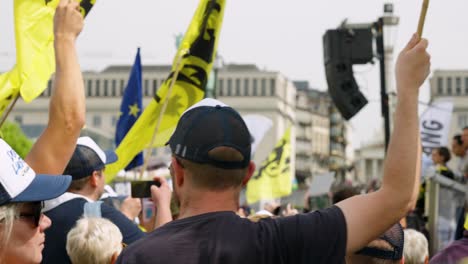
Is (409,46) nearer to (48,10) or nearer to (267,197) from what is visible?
(48,10)

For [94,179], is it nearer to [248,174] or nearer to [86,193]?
[86,193]

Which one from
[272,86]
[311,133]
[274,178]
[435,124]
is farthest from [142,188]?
[311,133]

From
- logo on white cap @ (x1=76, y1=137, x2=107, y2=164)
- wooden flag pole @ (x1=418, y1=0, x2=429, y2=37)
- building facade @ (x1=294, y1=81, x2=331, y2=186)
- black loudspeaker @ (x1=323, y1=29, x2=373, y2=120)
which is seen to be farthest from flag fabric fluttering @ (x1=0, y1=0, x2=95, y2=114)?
building facade @ (x1=294, y1=81, x2=331, y2=186)

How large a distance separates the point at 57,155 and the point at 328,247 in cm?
147

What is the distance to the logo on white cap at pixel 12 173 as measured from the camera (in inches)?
135

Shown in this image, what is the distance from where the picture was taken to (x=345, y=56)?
12.7m

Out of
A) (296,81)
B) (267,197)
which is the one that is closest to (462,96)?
(296,81)

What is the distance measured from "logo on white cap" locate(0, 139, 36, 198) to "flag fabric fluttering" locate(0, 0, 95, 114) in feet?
6.58

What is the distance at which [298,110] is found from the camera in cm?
14425

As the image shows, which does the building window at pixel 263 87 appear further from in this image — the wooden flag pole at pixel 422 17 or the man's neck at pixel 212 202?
the man's neck at pixel 212 202

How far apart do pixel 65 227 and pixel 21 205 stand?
1428 millimetres

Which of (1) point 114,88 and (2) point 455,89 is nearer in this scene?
(2) point 455,89

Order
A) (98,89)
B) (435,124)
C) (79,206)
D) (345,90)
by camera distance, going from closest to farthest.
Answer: (79,206)
(345,90)
(435,124)
(98,89)

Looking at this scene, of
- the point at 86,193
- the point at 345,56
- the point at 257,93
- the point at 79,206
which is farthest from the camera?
the point at 257,93
